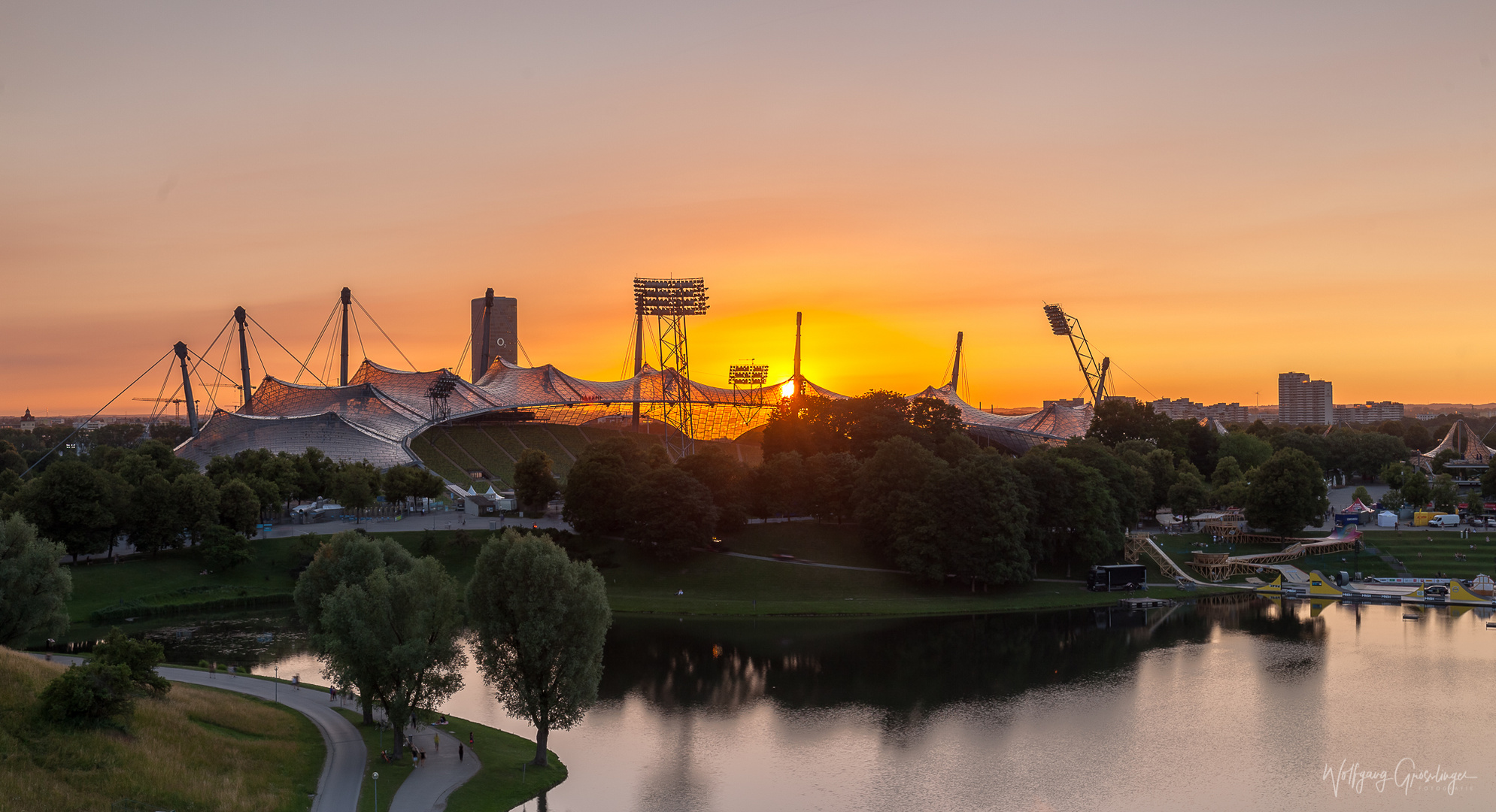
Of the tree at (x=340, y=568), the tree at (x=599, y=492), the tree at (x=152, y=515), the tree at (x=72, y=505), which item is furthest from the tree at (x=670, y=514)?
the tree at (x=72, y=505)

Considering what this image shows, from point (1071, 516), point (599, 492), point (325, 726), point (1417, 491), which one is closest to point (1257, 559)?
point (1071, 516)

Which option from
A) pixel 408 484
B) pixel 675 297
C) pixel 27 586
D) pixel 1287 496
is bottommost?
pixel 27 586

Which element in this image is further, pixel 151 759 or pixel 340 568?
pixel 340 568

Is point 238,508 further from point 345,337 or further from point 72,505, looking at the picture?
point 345,337

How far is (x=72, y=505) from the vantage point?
177 feet

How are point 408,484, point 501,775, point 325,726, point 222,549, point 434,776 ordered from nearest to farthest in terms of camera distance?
point 434,776, point 501,775, point 325,726, point 222,549, point 408,484

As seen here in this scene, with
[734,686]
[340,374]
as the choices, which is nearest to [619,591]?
[734,686]

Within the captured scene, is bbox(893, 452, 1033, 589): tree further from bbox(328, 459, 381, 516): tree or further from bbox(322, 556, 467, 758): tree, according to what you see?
bbox(328, 459, 381, 516): tree

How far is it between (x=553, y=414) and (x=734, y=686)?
70927mm

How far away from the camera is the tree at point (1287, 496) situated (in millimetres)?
65812

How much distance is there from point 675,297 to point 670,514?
113 feet

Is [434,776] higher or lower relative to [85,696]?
lower

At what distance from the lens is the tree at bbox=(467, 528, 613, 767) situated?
2980 centimetres

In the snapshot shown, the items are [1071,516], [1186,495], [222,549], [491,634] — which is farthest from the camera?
[1186,495]
